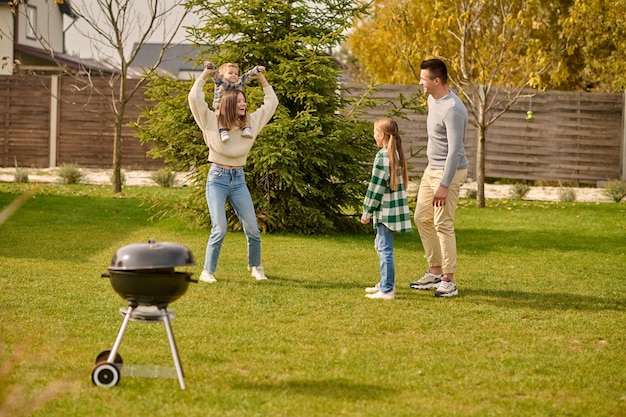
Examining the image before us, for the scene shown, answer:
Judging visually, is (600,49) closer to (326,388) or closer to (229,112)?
(229,112)

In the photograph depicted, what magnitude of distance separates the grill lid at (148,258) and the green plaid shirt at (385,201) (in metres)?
3.42

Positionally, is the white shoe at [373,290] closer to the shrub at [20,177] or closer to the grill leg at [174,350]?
the grill leg at [174,350]

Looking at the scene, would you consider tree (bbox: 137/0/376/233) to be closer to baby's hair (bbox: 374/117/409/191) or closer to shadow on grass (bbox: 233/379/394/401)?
baby's hair (bbox: 374/117/409/191)

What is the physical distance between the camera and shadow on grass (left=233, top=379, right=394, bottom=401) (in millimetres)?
5031

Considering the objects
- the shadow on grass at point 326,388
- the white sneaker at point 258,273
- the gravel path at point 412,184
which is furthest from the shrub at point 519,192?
the shadow on grass at point 326,388

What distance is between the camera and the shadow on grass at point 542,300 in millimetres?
7965

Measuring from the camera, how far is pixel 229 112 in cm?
838

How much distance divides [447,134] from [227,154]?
188cm

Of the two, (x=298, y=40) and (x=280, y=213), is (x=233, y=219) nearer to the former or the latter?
(x=280, y=213)

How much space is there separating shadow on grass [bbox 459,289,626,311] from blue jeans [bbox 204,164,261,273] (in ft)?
6.42

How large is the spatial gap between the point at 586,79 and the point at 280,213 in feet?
50.4

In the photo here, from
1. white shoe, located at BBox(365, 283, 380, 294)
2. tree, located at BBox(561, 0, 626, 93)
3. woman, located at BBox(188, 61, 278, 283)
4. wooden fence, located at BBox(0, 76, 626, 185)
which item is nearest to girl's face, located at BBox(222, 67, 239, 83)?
woman, located at BBox(188, 61, 278, 283)

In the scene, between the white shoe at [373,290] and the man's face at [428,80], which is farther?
the white shoe at [373,290]

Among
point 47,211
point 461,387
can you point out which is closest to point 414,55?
point 47,211
